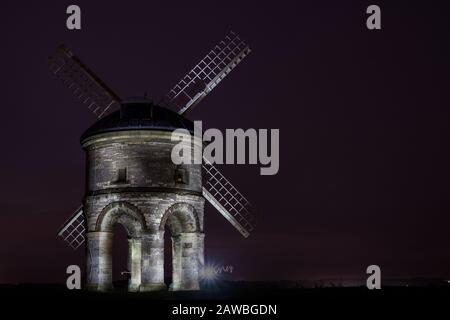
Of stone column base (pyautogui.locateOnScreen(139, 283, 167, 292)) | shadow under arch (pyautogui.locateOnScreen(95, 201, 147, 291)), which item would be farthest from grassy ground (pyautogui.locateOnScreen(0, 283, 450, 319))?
shadow under arch (pyautogui.locateOnScreen(95, 201, 147, 291))

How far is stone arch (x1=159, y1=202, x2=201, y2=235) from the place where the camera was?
104 feet

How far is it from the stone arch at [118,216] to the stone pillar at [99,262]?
0.34m

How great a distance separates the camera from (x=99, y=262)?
3159 cm

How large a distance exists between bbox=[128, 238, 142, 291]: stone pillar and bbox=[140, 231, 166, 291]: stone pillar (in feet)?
1.89

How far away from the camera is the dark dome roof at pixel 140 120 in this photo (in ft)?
103

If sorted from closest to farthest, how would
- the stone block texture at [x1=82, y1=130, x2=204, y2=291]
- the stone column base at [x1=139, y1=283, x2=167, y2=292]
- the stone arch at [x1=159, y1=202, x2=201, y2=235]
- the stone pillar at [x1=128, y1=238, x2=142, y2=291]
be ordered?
1. the stone column base at [x1=139, y1=283, x2=167, y2=292]
2. the stone block texture at [x1=82, y1=130, x2=204, y2=291]
3. the stone pillar at [x1=128, y1=238, x2=142, y2=291]
4. the stone arch at [x1=159, y1=202, x2=201, y2=235]

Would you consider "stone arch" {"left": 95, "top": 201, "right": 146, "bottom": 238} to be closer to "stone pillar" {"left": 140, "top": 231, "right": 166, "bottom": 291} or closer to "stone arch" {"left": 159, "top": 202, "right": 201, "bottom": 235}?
"stone pillar" {"left": 140, "top": 231, "right": 166, "bottom": 291}

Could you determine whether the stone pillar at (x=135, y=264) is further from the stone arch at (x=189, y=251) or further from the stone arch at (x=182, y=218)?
the stone arch at (x=189, y=251)

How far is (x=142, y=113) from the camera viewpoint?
106 feet
